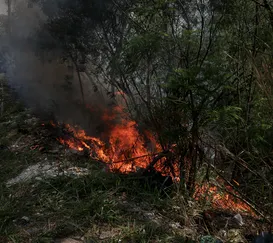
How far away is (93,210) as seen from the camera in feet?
11.0

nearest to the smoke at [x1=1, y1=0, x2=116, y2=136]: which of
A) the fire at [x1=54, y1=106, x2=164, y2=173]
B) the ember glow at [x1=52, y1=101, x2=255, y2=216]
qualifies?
the ember glow at [x1=52, y1=101, x2=255, y2=216]

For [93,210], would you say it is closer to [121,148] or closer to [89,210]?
[89,210]

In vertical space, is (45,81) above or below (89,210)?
above

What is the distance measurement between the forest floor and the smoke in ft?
13.2

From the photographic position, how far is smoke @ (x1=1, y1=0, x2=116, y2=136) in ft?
31.9

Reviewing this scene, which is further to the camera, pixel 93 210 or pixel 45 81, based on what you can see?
pixel 45 81

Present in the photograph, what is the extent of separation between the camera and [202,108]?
3258 millimetres

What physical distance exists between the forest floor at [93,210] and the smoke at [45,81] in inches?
159

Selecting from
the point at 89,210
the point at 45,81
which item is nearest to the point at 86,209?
the point at 89,210

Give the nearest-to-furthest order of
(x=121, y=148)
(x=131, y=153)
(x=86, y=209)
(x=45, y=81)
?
1. (x=86, y=209)
2. (x=131, y=153)
3. (x=121, y=148)
4. (x=45, y=81)

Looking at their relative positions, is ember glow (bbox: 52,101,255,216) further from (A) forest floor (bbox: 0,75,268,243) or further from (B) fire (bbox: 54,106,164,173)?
(A) forest floor (bbox: 0,75,268,243)

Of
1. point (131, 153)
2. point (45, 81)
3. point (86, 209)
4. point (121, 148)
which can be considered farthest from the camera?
point (45, 81)

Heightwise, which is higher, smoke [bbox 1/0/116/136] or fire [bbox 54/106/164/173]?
smoke [bbox 1/0/116/136]

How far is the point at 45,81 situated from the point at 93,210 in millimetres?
13064
